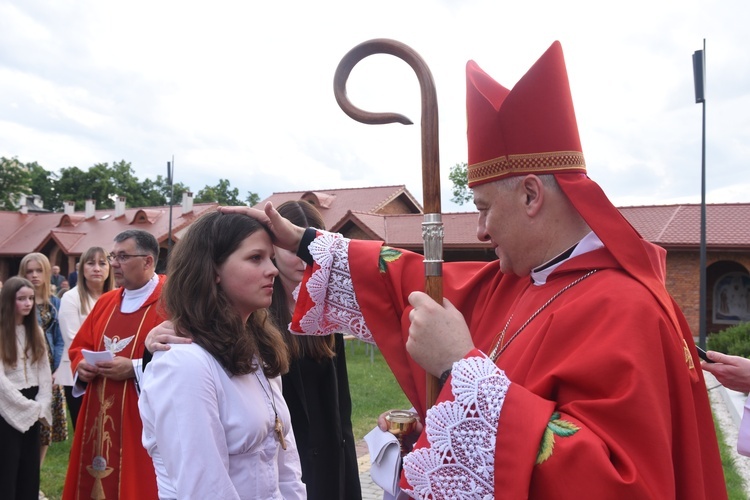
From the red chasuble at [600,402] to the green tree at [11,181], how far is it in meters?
50.0

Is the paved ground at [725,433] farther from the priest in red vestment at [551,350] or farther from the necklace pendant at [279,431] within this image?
the priest in red vestment at [551,350]

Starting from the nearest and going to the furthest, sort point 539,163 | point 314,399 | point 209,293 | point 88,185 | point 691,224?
1. point 539,163
2. point 209,293
3. point 314,399
4. point 691,224
5. point 88,185

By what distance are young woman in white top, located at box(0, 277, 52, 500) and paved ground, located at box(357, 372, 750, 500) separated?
2.61 m

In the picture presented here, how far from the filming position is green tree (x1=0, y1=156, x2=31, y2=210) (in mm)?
43875

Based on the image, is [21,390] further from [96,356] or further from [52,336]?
[96,356]

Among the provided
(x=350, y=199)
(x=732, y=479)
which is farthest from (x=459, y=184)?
(x=732, y=479)

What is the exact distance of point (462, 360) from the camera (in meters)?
1.57

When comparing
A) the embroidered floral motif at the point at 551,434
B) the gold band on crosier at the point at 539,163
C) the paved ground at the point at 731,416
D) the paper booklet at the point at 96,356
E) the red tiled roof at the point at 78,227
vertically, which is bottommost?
the paved ground at the point at 731,416

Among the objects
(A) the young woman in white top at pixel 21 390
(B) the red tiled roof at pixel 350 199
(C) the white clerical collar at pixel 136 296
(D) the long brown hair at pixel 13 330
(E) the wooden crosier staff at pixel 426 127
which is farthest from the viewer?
(B) the red tiled roof at pixel 350 199

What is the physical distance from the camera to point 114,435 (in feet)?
11.9

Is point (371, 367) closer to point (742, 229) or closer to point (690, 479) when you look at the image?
point (690, 479)

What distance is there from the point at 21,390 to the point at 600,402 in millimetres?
4723

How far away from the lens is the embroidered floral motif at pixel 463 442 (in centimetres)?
144

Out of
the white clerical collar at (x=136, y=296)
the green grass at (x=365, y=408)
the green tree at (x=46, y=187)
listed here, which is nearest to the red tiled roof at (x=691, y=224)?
the green grass at (x=365, y=408)
